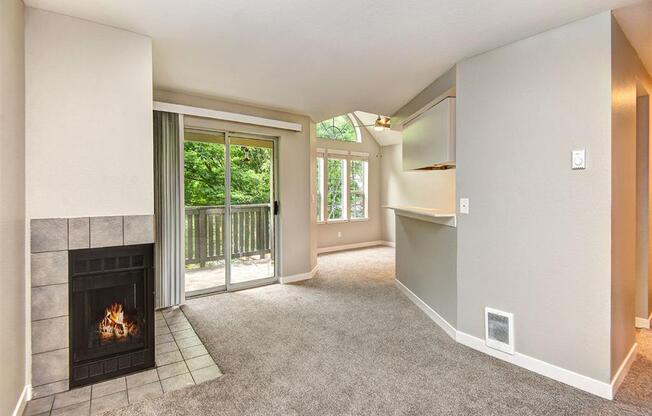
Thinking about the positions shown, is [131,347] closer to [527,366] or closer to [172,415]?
[172,415]

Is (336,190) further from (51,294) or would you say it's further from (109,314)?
(51,294)

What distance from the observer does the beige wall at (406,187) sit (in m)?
6.28

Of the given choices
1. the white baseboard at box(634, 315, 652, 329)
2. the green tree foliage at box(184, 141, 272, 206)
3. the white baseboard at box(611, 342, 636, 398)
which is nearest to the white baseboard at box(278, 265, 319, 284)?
the green tree foliage at box(184, 141, 272, 206)

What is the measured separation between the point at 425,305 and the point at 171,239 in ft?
9.56

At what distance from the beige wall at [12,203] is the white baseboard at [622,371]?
3.46m

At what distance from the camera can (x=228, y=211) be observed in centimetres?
418

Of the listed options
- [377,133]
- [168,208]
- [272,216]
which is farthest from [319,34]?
[377,133]

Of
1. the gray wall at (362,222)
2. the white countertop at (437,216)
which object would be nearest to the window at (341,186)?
the gray wall at (362,222)

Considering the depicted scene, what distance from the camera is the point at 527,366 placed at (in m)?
2.33

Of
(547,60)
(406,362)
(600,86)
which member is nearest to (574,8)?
(547,60)

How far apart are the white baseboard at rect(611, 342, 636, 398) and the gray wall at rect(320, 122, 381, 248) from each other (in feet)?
17.1

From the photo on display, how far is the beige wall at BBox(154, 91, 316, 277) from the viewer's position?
451cm

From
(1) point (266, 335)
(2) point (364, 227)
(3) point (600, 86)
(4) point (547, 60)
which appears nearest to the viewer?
(3) point (600, 86)

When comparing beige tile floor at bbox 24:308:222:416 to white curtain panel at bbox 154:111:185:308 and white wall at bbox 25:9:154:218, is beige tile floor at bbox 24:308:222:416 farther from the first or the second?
white wall at bbox 25:9:154:218
